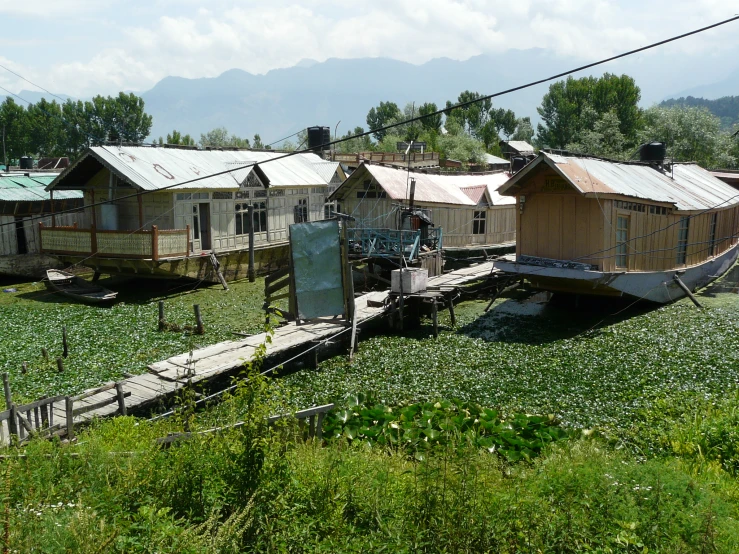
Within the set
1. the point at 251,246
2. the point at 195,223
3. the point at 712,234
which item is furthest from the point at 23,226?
the point at 712,234

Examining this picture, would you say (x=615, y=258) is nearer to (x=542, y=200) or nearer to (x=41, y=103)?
(x=542, y=200)

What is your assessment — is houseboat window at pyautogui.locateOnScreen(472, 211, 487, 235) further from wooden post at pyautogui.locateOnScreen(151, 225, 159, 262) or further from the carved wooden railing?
wooden post at pyautogui.locateOnScreen(151, 225, 159, 262)

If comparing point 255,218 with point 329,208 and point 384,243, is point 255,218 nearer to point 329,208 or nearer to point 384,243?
point 329,208

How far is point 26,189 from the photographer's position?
96.0 ft

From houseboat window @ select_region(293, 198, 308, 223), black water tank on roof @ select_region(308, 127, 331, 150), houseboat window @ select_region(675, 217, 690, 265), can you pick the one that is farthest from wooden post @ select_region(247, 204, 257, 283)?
houseboat window @ select_region(675, 217, 690, 265)

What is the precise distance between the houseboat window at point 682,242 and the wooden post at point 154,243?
18.1 meters

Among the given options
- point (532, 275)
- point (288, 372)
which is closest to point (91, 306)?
point (288, 372)

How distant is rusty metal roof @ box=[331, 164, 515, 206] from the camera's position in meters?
28.1

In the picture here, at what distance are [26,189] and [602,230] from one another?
2419cm

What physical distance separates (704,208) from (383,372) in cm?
1353

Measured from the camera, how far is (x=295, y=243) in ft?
55.1

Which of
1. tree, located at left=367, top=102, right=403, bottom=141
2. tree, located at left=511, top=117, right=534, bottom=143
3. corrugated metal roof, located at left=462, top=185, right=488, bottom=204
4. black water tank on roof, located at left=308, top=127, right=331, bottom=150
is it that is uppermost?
tree, located at left=367, top=102, right=403, bottom=141

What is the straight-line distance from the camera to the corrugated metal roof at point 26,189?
28.3 metres

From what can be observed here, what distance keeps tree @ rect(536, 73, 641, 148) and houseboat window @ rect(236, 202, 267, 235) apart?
46.5 m
